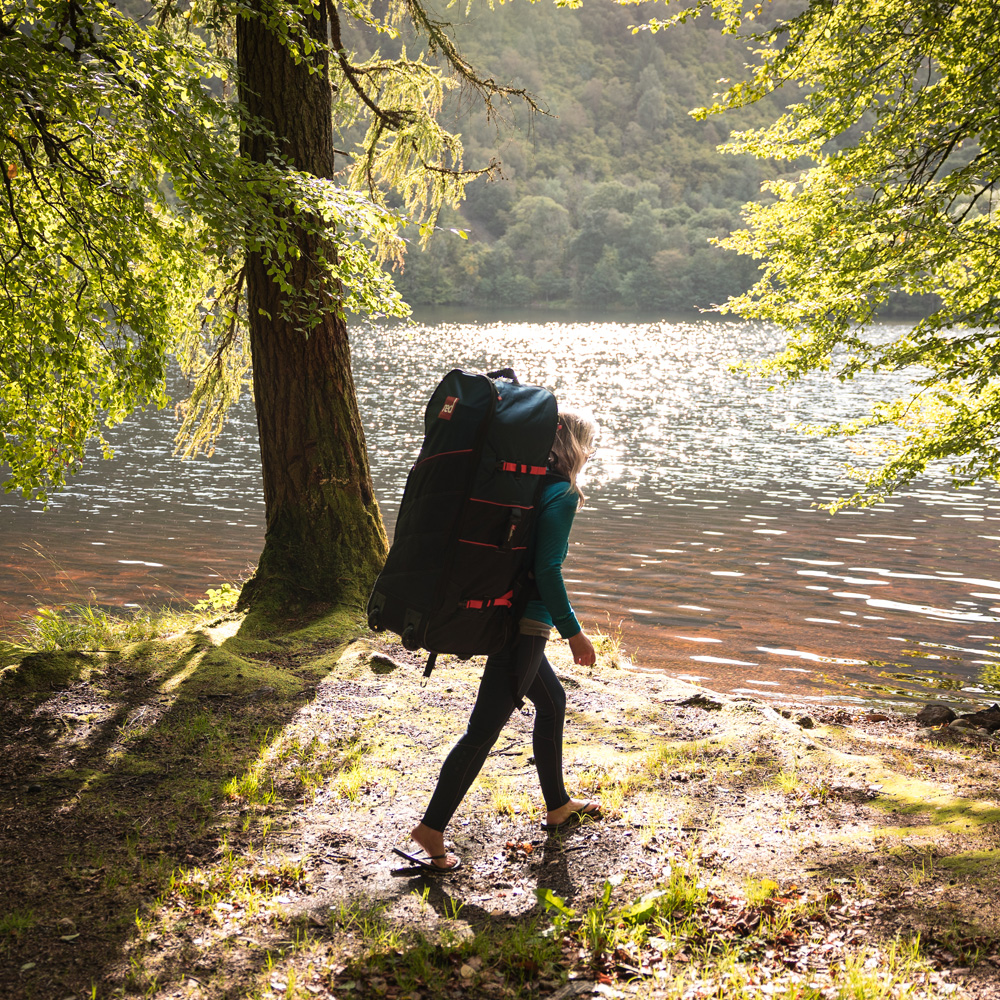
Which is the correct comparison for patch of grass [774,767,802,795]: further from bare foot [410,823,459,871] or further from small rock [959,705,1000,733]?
small rock [959,705,1000,733]

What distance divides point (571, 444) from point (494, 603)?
730mm

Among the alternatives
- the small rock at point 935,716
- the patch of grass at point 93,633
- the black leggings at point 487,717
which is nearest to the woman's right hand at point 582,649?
the black leggings at point 487,717

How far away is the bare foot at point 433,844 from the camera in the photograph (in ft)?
11.0

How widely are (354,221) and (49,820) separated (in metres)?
3.68

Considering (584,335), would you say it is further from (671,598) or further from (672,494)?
(671,598)

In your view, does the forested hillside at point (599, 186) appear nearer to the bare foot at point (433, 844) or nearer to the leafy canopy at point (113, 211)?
the leafy canopy at point (113, 211)

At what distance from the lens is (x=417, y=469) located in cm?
321

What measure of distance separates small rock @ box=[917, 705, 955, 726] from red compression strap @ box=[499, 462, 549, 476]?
492 centimetres

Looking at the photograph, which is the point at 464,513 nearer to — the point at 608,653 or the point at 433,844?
the point at 433,844

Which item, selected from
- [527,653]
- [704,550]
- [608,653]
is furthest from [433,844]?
[704,550]

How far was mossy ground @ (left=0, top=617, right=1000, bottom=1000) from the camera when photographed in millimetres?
2662

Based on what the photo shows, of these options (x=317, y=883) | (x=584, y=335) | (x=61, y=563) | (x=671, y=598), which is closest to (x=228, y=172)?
(x=317, y=883)

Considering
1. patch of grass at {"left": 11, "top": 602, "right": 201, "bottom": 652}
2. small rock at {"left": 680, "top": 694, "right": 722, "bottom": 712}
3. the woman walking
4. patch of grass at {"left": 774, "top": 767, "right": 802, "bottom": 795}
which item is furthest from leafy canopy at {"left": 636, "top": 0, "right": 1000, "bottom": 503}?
patch of grass at {"left": 11, "top": 602, "right": 201, "bottom": 652}

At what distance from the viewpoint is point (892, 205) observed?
703 centimetres
